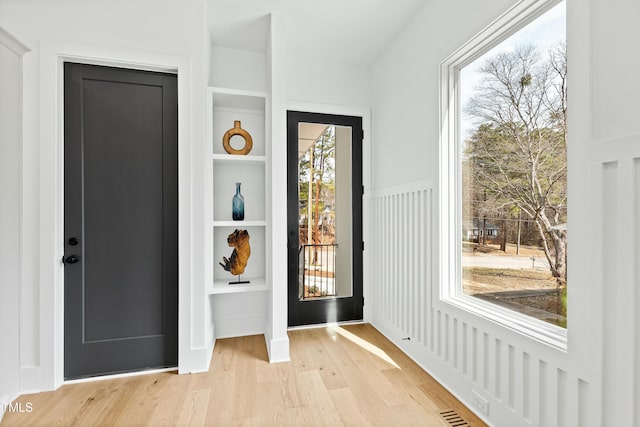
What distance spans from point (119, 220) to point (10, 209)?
0.59 m

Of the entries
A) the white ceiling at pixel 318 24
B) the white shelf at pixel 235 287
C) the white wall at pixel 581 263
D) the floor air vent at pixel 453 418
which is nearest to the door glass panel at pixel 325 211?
the white shelf at pixel 235 287

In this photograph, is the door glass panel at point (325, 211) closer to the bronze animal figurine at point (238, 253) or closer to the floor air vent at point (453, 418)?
the bronze animal figurine at point (238, 253)

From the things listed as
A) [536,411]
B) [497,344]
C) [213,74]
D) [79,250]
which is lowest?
[536,411]

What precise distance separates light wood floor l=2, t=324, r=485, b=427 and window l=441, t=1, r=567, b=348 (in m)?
0.68

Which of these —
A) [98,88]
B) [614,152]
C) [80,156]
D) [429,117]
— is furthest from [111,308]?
[614,152]

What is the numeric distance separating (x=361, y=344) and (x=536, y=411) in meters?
1.45

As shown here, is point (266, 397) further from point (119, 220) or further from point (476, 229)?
point (476, 229)

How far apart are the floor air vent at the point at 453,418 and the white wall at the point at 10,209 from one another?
259cm

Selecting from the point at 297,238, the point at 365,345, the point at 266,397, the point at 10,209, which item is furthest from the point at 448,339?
the point at 10,209

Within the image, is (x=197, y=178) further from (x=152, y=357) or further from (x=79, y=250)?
(x=152, y=357)

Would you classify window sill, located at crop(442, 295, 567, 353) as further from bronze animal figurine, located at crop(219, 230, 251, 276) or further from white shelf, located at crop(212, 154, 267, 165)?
white shelf, located at crop(212, 154, 267, 165)

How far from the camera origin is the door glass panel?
3.09m

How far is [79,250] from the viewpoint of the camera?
2.13 m

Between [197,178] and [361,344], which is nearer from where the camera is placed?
[197,178]
